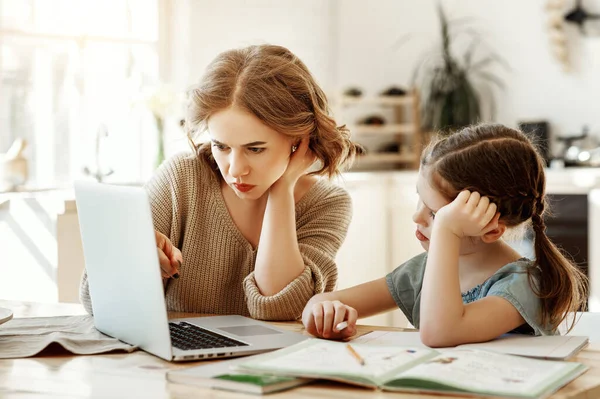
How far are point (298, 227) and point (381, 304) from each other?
37 centimetres

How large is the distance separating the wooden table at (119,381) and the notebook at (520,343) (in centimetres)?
2

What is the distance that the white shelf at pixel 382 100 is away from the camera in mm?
4801

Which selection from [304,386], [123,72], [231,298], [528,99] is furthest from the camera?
[528,99]

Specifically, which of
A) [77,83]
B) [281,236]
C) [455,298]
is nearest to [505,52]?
[77,83]

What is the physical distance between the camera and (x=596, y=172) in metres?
4.08

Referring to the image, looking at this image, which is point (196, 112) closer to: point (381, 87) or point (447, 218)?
point (447, 218)

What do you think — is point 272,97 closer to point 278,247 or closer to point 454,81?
point 278,247

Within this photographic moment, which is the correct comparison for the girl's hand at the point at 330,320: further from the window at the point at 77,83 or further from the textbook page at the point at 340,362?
the window at the point at 77,83

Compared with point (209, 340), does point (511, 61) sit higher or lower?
higher

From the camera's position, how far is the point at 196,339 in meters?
1.38

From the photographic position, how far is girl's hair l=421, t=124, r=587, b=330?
1422mm

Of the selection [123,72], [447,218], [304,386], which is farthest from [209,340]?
[123,72]

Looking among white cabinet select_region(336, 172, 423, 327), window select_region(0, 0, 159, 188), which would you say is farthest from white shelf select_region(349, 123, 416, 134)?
window select_region(0, 0, 159, 188)

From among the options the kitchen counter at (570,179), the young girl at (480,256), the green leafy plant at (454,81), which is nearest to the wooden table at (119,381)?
the young girl at (480,256)
